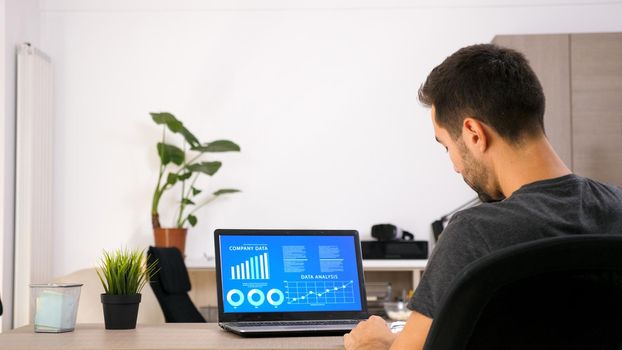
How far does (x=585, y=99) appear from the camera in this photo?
4.54 metres

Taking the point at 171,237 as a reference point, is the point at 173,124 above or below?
above

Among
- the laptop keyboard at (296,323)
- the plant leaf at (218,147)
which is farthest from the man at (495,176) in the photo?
the plant leaf at (218,147)

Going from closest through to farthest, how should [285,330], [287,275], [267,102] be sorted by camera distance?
[285,330]
[287,275]
[267,102]

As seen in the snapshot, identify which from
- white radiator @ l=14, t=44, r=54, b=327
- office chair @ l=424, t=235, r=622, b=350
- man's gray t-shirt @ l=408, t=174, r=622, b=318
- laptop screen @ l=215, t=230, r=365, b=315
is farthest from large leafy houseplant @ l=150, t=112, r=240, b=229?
office chair @ l=424, t=235, r=622, b=350

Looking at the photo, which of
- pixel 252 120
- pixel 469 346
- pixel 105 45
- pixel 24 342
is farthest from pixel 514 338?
pixel 105 45

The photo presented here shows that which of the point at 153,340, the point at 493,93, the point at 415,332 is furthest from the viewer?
the point at 153,340

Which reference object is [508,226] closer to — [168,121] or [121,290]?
[121,290]

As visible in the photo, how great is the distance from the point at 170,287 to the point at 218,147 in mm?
1530

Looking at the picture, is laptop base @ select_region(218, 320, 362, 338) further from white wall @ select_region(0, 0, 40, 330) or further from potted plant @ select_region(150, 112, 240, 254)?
white wall @ select_region(0, 0, 40, 330)

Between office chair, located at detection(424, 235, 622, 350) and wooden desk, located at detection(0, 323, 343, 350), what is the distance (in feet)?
2.17

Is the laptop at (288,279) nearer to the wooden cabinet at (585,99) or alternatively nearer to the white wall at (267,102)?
the wooden cabinet at (585,99)

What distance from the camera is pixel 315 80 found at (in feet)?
16.7

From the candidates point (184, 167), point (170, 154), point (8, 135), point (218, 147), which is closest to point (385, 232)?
point (218, 147)

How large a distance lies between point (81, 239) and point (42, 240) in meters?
0.27
